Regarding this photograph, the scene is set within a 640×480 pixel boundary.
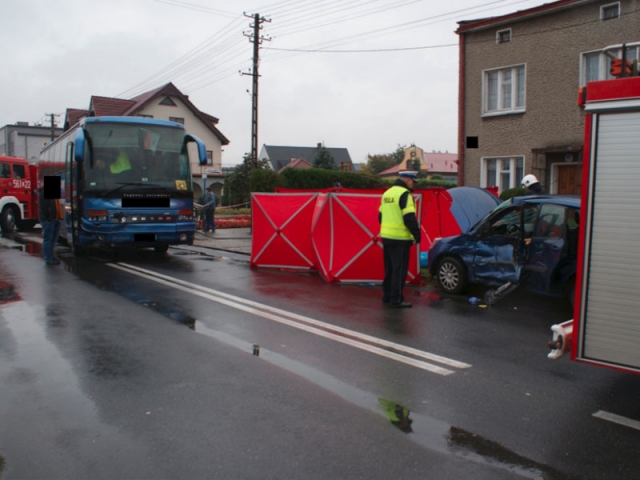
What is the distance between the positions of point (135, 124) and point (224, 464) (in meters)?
11.1

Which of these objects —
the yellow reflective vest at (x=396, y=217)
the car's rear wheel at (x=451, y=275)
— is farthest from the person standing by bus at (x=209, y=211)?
the yellow reflective vest at (x=396, y=217)

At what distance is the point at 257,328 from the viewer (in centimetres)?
700

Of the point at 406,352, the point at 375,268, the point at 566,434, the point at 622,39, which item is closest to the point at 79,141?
the point at 375,268

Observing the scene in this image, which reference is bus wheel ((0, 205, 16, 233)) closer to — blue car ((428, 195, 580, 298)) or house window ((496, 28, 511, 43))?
blue car ((428, 195, 580, 298))

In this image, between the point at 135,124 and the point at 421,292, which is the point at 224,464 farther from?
the point at 135,124

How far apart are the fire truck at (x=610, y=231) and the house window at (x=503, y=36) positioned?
1726cm

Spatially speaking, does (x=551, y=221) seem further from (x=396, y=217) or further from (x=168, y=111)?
(x=168, y=111)

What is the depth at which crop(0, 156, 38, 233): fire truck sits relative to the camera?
890 inches

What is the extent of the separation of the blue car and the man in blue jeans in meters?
8.18

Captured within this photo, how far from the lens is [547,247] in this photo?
773 cm

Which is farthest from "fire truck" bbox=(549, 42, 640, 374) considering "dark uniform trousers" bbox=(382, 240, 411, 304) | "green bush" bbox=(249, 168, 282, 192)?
"green bush" bbox=(249, 168, 282, 192)

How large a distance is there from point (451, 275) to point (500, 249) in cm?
103

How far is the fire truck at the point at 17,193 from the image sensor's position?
890 inches

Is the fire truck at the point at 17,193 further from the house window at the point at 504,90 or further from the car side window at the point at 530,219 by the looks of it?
the car side window at the point at 530,219
